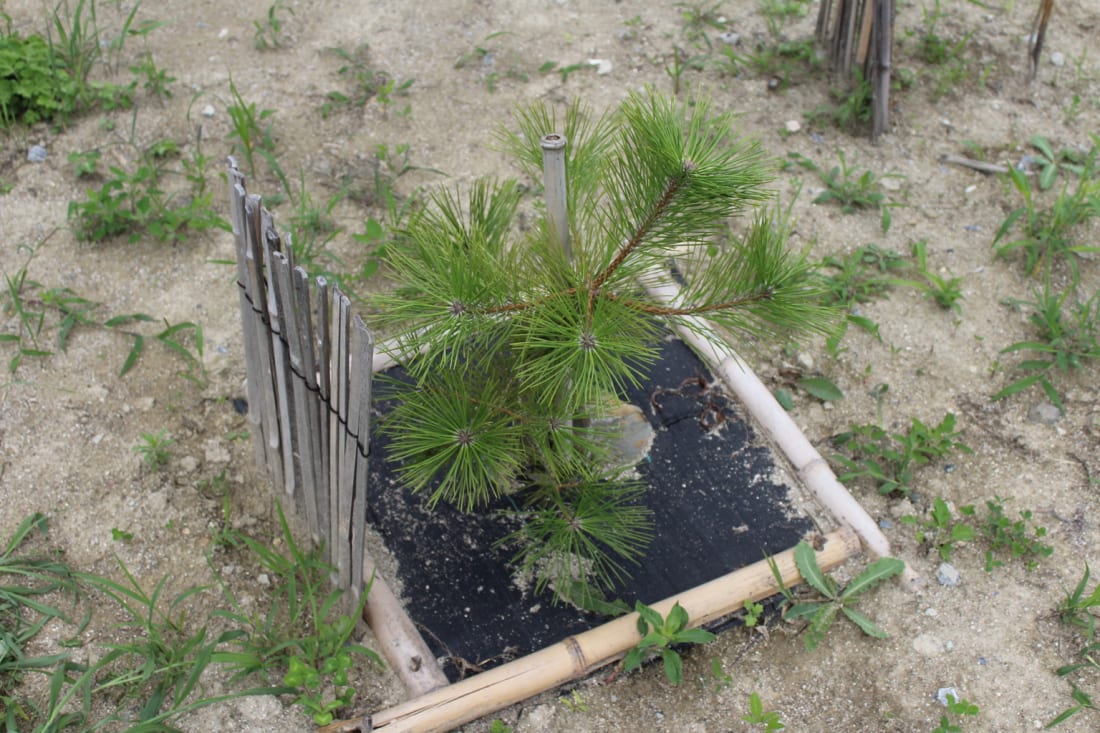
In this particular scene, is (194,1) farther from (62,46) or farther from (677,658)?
(677,658)

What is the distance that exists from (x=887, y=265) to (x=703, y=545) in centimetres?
132

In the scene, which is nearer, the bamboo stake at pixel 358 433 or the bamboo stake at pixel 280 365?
the bamboo stake at pixel 358 433

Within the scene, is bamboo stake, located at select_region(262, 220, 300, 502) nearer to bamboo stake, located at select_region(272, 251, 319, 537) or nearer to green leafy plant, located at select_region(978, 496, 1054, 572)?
bamboo stake, located at select_region(272, 251, 319, 537)

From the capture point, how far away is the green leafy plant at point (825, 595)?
97.8 inches

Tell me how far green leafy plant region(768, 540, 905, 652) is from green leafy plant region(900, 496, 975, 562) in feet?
0.60

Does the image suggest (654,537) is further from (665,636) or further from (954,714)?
(954,714)

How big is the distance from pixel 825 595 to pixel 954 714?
0.38 meters

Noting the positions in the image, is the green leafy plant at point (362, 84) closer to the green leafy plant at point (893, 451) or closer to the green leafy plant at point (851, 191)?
the green leafy plant at point (851, 191)

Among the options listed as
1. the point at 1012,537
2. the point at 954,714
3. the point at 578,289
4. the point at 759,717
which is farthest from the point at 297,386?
the point at 1012,537

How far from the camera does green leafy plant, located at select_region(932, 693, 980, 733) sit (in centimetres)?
228

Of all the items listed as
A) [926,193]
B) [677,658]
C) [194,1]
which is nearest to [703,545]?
[677,658]

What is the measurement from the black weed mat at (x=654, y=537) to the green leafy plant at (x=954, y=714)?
20.4 inches

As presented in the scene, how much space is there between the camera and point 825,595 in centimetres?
252

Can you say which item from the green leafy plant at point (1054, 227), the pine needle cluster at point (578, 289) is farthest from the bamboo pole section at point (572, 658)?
the green leafy plant at point (1054, 227)
